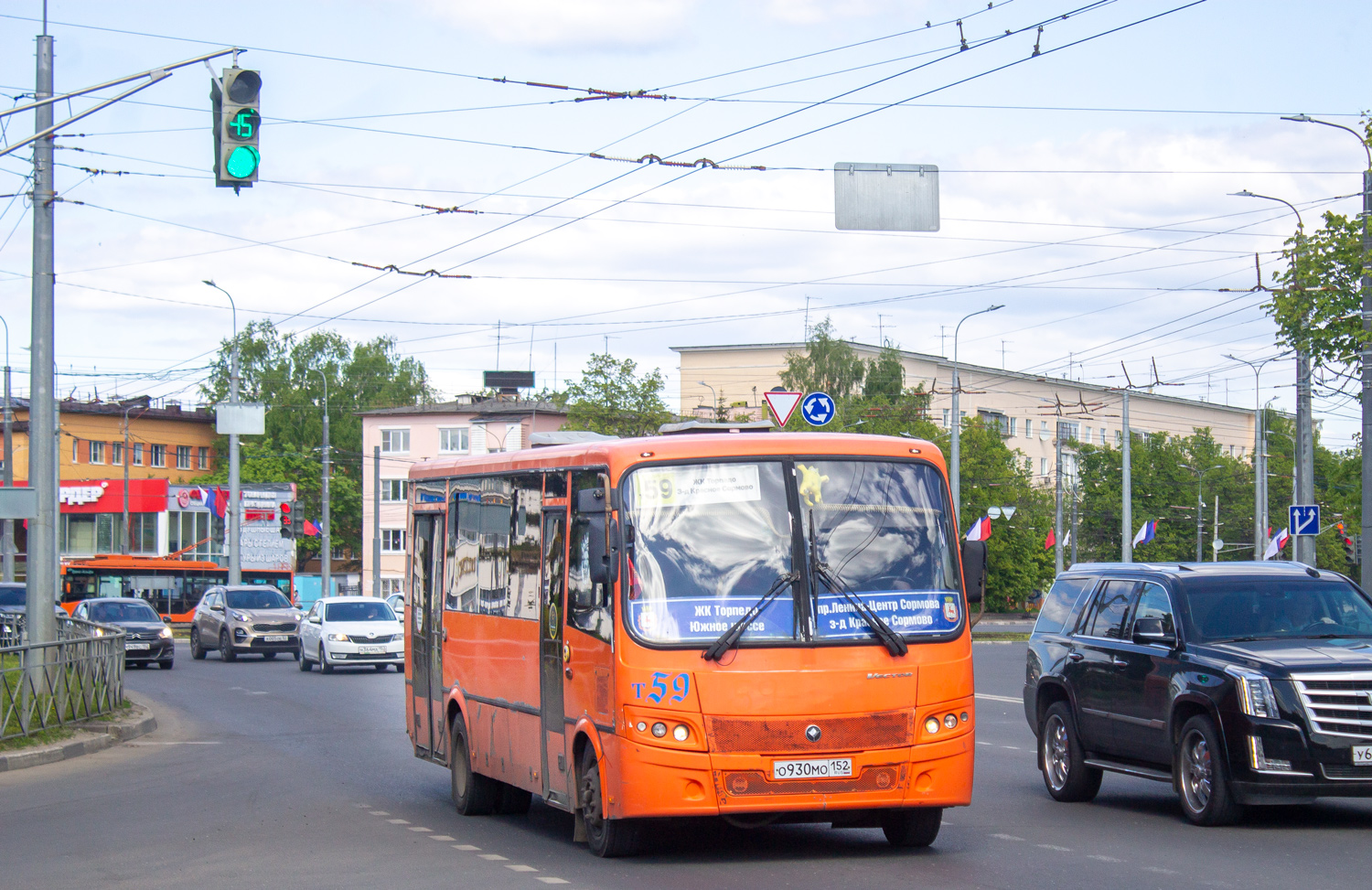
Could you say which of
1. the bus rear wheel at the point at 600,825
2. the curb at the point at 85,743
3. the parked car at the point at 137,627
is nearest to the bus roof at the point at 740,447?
the bus rear wheel at the point at 600,825

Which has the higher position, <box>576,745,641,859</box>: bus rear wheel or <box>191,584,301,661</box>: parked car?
<box>576,745,641,859</box>: bus rear wheel

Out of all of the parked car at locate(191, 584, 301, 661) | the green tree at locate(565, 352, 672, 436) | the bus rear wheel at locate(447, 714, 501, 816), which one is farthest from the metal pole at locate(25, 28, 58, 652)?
the green tree at locate(565, 352, 672, 436)

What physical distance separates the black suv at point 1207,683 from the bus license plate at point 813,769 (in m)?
3.05

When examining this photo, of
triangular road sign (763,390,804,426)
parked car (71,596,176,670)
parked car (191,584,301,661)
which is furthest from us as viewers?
parked car (191,584,301,661)

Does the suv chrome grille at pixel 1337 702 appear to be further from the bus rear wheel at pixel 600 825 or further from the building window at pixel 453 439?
the building window at pixel 453 439

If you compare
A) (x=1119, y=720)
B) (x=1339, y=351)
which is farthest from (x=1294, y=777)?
(x=1339, y=351)

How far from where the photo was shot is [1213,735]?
37.5 feet

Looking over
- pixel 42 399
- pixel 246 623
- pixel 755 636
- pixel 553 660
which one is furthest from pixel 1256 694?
pixel 246 623

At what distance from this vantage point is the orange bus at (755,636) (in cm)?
973

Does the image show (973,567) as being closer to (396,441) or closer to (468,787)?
(468,787)

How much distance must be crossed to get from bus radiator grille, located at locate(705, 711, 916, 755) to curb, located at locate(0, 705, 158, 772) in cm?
1003

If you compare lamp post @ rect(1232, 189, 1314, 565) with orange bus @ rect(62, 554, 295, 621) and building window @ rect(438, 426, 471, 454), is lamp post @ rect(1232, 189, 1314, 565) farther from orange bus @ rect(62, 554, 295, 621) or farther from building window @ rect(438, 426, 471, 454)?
building window @ rect(438, 426, 471, 454)

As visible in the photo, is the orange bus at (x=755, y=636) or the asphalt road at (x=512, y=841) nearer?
the asphalt road at (x=512, y=841)

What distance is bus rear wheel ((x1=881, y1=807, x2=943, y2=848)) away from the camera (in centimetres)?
1051
